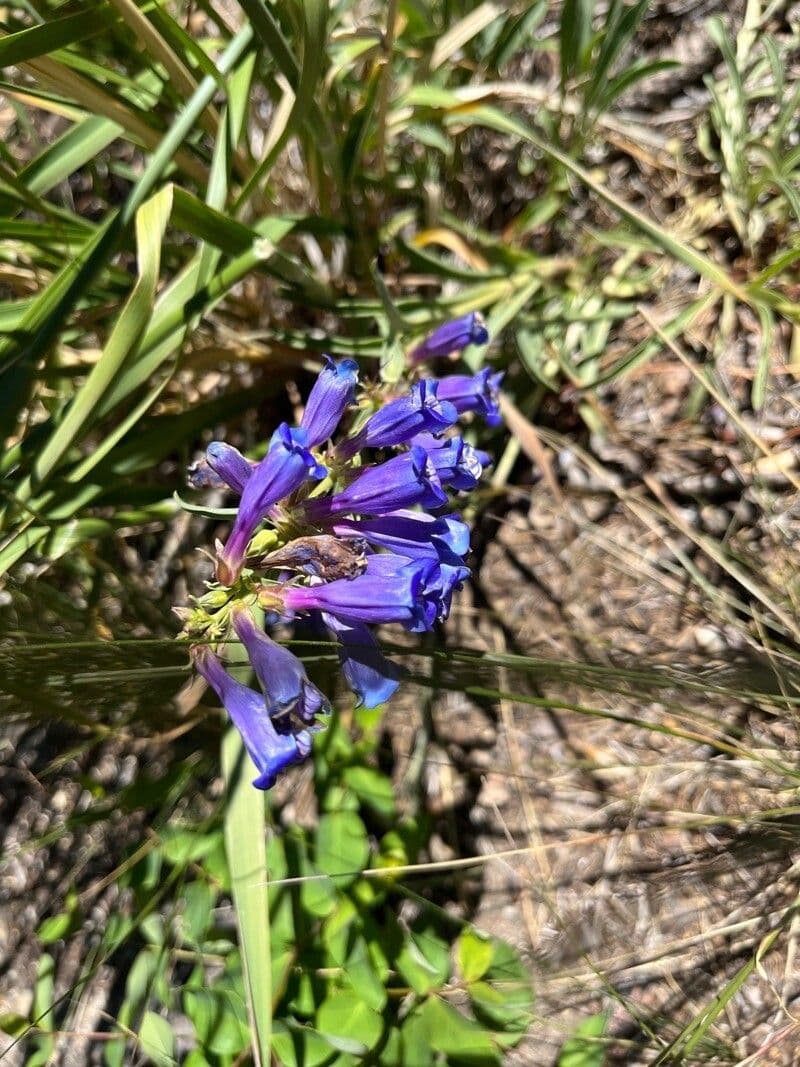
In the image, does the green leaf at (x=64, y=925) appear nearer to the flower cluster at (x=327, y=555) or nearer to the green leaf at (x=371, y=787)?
the green leaf at (x=371, y=787)

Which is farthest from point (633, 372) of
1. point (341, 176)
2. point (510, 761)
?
point (510, 761)

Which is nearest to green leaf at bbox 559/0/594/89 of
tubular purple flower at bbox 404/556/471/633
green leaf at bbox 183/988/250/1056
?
tubular purple flower at bbox 404/556/471/633

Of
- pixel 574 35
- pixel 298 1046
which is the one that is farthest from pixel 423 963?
pixel 574 35

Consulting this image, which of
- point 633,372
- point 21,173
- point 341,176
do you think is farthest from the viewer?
point 633,372

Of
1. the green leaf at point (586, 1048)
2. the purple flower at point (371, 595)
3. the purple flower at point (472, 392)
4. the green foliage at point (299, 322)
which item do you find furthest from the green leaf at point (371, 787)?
the purple flower at point (472, 392)

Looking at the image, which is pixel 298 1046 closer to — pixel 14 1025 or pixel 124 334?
pixel 14 1025

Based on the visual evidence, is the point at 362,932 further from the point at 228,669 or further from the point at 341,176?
the point at 341,176
